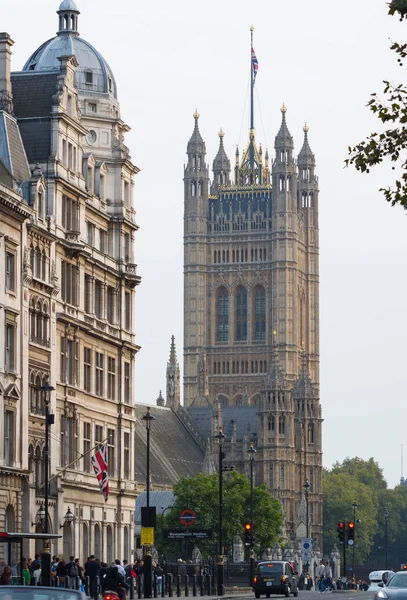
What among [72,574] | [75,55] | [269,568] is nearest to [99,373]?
[269,568]

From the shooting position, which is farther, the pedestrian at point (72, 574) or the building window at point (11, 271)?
the building window at point (11, 271)

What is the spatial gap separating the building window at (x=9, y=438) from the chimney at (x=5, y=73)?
1372cm

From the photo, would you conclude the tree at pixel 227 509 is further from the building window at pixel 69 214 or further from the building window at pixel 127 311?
the building window at pixel 69 214

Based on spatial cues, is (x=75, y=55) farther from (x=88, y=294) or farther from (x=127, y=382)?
(x=127, y=382)

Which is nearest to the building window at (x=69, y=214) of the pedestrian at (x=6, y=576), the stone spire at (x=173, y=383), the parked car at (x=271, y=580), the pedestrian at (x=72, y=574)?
the parked car at (x=271, y=580)

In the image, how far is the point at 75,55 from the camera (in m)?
83.7

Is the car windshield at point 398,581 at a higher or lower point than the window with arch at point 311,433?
lower

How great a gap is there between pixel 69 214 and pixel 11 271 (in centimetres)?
872

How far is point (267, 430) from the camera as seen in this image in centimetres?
18550

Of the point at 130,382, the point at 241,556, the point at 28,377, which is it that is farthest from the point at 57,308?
the point at 241,556

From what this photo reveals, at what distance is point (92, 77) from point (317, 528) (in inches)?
4663

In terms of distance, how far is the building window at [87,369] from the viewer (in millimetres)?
76812

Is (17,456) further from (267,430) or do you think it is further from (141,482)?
(267,430)

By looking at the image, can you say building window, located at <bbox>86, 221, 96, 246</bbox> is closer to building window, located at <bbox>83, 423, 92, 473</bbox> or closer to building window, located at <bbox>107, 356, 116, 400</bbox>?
building window, located at <bbox>107, 356, 116, 400</bbox>
